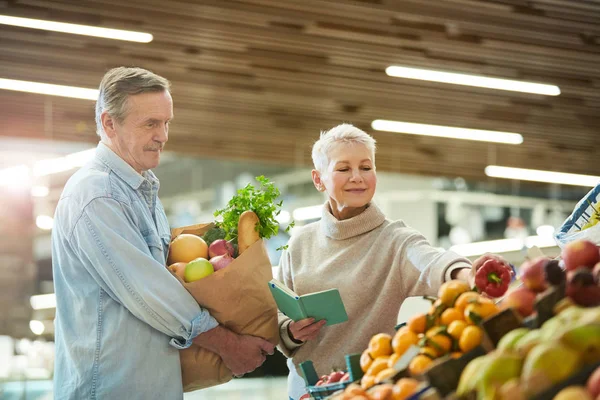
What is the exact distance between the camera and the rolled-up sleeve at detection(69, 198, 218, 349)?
2.44m

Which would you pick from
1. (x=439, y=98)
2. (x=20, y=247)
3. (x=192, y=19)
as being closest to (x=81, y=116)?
(x=20, y=247)

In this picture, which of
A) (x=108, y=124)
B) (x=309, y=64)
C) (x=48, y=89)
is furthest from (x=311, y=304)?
(x=48, y=89)

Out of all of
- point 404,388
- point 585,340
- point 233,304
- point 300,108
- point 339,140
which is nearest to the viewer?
point 585,340

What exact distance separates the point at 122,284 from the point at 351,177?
86cm

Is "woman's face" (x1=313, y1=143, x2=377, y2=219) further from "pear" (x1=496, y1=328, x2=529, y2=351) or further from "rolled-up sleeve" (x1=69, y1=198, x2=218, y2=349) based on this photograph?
"pear" (x1=496, y1=328, x2=529, y2=351)

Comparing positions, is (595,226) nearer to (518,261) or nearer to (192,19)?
(192,19)

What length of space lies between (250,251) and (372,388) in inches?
34.2

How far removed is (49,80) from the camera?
6902mm

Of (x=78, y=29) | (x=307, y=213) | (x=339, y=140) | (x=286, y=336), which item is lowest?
(x=307, y=213)

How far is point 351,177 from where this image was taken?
284 cm

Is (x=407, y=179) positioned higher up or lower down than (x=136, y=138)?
lower down

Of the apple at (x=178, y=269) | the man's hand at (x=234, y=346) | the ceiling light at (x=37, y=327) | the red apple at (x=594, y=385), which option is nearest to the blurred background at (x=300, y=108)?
the ceiling light at (x=37, y=327)

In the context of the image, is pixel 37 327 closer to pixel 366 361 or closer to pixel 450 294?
pixel 366 361

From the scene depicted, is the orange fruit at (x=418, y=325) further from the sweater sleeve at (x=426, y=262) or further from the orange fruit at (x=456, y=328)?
the sweater sleeve at (x=426, y=262)
